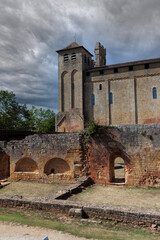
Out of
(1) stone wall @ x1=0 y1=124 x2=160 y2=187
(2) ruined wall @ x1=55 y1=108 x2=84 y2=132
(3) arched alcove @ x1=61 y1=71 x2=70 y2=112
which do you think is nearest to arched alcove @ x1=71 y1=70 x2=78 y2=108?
(3) arched alcove @ x1=61 y1=71 x2=70 y2=112

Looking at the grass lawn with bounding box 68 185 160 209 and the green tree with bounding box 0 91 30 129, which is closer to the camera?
the grass lawn with bounding box 68 185 160 209

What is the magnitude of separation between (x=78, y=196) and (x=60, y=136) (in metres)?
4.71

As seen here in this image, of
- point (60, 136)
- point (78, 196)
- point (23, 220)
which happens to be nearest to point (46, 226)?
point (23, 220)

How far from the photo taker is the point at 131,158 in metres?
13.0

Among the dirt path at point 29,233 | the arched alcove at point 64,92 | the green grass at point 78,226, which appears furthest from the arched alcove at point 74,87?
the dirt path at point 29,233

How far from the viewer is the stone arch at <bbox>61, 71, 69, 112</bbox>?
37938 millimetres

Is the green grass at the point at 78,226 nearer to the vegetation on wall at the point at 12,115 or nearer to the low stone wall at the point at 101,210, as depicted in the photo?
the low stone wall at the point at 101,210

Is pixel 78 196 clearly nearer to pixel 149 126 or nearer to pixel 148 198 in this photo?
pixel 148 198

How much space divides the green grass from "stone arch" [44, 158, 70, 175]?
5669mm

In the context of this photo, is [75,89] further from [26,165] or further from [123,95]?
[26,165]

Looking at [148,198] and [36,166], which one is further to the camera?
[36,166]

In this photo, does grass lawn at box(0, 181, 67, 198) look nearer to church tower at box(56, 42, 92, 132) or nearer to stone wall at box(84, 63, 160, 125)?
church tower at box(56, 42, 92, 132)

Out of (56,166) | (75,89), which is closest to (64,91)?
(75,89)

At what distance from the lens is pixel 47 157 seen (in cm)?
1491
